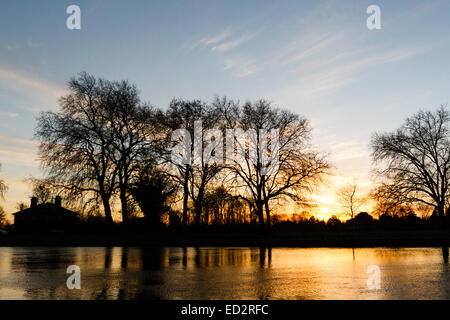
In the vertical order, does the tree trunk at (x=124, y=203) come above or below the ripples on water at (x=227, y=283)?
above

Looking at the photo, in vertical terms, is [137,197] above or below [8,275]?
above

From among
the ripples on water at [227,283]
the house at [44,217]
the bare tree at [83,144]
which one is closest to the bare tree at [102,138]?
the bare tree at [83,144]

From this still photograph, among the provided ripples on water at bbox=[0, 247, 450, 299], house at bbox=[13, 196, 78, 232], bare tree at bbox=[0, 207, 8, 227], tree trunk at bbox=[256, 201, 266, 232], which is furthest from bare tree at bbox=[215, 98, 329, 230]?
bare tree at bbox=[0, 207, 8, 227]

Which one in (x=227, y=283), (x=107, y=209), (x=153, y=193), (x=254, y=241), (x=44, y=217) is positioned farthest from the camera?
(x=44, y=217)

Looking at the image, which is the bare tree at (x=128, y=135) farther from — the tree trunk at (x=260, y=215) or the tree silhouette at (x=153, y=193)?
the tree trunk at (x=260, y=215)

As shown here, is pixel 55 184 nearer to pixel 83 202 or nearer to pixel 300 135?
pixel 83 202

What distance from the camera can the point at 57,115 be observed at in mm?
38219

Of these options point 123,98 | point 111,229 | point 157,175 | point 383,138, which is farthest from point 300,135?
point 111,229

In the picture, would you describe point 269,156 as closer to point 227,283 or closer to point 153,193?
point 153,193

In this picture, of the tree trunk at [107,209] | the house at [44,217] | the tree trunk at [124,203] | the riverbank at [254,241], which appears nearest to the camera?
the riverbank at [254,241]

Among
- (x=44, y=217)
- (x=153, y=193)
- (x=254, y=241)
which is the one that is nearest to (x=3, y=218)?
(x=44, y=217)

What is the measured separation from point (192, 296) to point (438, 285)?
5.29 m

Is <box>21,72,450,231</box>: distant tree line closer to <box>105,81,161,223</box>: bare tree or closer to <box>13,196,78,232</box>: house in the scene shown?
<box>105,81,161,223</box>: bare tree

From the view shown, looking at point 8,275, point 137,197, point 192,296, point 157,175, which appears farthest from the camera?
point 137,197
